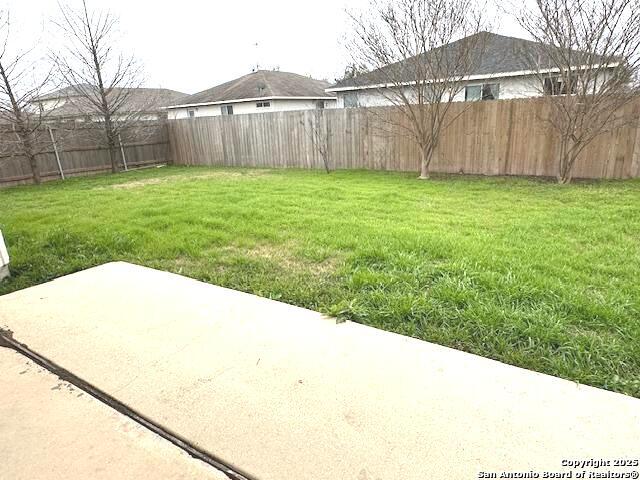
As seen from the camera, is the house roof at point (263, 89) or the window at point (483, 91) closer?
the window at point (483, 91)

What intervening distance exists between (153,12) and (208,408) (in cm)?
1708

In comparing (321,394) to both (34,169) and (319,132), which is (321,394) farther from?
(34,169)

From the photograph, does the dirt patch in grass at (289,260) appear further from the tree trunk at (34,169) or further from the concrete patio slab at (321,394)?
the tree trunk at (34,169)

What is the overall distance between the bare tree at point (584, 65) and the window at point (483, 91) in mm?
5858

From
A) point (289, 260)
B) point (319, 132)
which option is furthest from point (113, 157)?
point (289, 260)

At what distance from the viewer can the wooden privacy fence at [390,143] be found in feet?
24.8

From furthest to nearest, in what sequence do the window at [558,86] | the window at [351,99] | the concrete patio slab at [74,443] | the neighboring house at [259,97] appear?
the neighboring house at [259,97] < the window at [351,99] < the window at [558,86] < the concrete patio slab at [74,443]

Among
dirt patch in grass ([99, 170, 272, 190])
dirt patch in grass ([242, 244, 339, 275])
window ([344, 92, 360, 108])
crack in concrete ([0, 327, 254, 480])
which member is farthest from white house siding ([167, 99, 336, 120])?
crack in concrete ([0, 327, 254, 480])

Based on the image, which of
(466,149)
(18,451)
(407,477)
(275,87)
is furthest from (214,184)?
(275,87)

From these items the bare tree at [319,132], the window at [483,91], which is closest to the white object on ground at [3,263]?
the bare tree at [319,132]

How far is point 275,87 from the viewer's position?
66.5 feet

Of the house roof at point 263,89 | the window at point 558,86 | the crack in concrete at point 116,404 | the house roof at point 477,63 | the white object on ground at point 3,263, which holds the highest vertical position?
the house roof at point 263,89

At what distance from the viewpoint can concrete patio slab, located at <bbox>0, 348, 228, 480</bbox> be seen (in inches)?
58.1

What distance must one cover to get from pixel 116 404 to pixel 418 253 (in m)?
2.65
